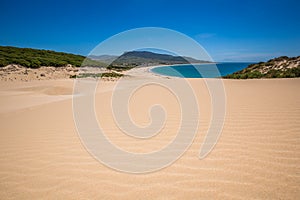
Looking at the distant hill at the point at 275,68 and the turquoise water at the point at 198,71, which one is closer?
the distant hill at the point at 275,68

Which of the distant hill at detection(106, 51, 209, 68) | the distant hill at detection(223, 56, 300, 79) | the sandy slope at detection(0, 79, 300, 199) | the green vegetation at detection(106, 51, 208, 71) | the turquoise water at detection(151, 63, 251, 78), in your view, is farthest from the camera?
the turquoise water at detection(151, 63, 251, 78)

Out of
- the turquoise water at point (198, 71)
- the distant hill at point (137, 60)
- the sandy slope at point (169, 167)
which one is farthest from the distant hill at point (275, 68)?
the sandy slope at point (169, 167)

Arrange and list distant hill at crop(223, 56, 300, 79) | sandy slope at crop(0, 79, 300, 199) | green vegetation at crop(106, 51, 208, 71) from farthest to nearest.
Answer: distant hill at crop(223, 56, 300, 79), green vegetation at crop(106, 51, 208, 71), sandy slope at crop(0, 79, 300, 199)

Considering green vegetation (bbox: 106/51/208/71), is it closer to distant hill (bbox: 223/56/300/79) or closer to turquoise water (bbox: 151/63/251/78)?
turquoise water (bbox: 151/63/251/78)

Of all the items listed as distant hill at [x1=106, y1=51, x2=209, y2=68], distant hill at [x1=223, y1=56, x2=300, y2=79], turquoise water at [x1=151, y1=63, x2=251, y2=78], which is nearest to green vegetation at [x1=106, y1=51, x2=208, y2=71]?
distant hill at [x1=106, y1=51, x2=209, y2=68]

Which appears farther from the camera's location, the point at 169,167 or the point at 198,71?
the point at 198,71

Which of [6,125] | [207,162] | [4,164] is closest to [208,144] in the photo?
[207,162]

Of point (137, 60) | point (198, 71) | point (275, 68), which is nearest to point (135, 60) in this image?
point (137, 60)

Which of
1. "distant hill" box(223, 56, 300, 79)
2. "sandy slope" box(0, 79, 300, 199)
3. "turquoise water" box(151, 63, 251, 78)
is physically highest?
"turquoise water" box(151, 63, 251, 78)

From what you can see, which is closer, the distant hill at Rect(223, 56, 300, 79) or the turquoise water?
the distant hill at Rect(223, 56, 300, 79)

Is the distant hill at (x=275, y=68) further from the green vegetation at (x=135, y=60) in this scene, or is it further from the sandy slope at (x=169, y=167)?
the sandy slope at (x=169, y=167)

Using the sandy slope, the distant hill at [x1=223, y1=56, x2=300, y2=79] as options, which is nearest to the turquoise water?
the distant hill at [x1=223, y1=56, x2=300, y2=79]

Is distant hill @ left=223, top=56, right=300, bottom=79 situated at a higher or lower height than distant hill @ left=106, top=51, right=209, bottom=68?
lower

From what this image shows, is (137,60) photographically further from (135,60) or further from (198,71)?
(198,71)
